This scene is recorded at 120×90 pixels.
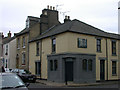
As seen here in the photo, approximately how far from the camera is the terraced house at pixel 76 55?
22.5 m

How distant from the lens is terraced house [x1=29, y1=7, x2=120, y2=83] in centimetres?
2253

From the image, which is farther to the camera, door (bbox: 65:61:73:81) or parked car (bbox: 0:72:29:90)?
door (bbox: 65:61:73:81)

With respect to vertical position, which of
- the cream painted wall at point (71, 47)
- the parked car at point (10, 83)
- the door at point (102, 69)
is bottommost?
the door at point (102, 69)

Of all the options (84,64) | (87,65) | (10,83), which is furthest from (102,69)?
(10,83)

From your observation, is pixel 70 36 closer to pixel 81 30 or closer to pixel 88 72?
pixel 81 30

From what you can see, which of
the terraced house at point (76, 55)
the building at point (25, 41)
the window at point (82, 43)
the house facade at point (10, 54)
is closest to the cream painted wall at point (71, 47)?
the terraced house at point (76, 55)

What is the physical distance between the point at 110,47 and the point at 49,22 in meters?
10.6

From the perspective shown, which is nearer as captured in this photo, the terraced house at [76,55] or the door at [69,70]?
the terraced house at [76,55]

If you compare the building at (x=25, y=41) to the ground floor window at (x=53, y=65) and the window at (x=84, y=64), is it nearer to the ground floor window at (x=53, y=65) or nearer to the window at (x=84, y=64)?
the ground floor window at (x=53, y=65)

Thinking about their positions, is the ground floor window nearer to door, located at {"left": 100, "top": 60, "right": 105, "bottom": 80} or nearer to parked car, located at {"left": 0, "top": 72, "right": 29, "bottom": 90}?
door, located at {"left": 100, "top": 60, "right": 105, "bottom": 80}

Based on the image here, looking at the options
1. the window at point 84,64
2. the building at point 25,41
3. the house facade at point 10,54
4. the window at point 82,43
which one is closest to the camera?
the window at point 84,64

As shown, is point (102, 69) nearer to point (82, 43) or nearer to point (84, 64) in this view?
point (84, 64)

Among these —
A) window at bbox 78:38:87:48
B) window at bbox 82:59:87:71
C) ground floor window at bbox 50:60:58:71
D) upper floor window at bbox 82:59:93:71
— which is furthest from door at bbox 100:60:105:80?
ground floor window at bbox 50:60:58:71

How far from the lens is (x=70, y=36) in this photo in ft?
74.3
